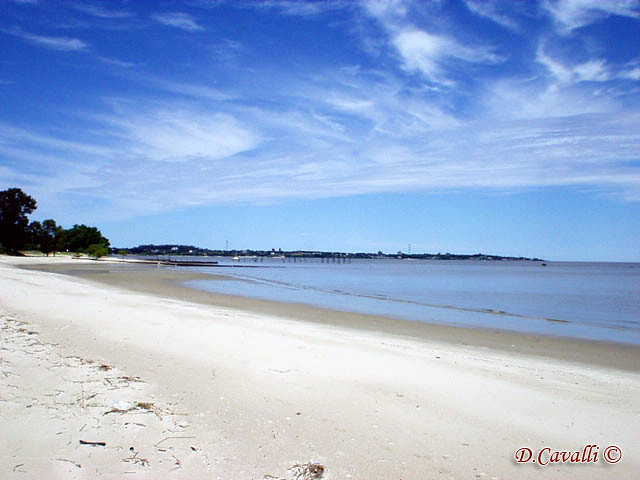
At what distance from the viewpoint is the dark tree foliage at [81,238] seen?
111000mm

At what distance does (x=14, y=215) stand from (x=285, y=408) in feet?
300

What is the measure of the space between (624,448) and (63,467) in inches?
209

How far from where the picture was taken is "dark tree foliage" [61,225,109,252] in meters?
111

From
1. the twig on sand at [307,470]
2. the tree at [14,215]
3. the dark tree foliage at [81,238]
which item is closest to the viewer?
the twig on sand at [307,470]

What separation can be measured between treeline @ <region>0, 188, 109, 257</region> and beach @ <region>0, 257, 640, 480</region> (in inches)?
3335

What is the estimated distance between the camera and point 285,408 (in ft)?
17.6

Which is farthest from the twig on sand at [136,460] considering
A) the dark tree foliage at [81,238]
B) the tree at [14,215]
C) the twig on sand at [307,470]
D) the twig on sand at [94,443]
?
the dark tree foliage at [81,238]

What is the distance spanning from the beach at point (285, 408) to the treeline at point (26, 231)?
84712mm

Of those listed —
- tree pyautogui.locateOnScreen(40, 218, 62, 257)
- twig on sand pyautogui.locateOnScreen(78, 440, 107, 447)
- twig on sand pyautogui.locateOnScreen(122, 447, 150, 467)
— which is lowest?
twig on sand pyautogui.locateOnScreen(122, 447, 150, 467)

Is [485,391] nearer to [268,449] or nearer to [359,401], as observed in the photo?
[359,401]

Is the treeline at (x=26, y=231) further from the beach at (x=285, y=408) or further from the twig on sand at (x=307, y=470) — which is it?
the twig on sand at (x=307, y=470)

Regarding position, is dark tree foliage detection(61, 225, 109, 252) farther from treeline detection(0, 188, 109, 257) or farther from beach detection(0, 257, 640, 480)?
beach detection(0, 257, 640, 480)

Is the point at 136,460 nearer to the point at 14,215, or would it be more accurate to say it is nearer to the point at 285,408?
the point at 285,408

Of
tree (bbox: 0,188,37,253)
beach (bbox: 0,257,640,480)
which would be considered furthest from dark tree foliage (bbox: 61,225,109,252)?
beach (bbox: 0,257,640,480)
